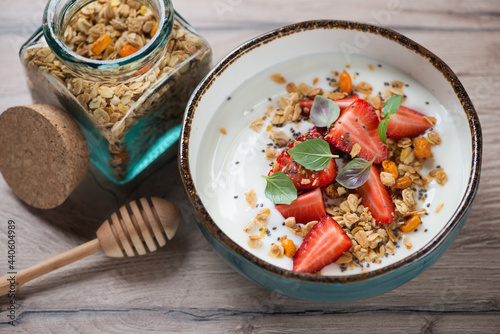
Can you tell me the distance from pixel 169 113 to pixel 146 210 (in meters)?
0.19

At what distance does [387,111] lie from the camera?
1202 millimetres

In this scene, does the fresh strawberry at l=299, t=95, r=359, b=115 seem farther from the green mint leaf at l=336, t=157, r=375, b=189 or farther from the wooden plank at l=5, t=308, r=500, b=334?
the wooden plank at l=5, t=308, r=500, b=334

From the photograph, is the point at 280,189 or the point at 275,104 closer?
the point at 280,189

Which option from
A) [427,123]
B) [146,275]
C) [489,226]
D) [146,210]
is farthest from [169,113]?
[489,226]

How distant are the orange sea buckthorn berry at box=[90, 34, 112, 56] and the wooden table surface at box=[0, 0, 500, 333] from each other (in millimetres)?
272

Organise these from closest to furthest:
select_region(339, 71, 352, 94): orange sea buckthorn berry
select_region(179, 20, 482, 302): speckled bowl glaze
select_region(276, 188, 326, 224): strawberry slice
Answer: select_region(179, 20, 482, 302): speckled bowl glaze
select_region(276, 188, 326, 224): strawberry slice
select_region(339, 71, 352, 94): orange sea buckthorn berry

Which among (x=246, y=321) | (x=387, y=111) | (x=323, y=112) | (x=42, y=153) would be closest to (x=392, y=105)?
(x=387, y=111)

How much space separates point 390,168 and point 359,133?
8 cm

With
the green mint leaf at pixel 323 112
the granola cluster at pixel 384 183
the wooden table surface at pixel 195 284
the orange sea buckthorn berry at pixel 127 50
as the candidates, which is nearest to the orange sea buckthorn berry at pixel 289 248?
the granola cluster at pixel 384 183

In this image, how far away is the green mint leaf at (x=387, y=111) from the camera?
118cm

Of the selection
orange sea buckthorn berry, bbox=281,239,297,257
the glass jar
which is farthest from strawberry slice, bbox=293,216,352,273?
the glass jar

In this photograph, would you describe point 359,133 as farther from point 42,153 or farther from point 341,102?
point 42,153

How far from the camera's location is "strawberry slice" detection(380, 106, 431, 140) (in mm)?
1227

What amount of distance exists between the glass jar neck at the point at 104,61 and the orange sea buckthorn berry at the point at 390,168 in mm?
439
